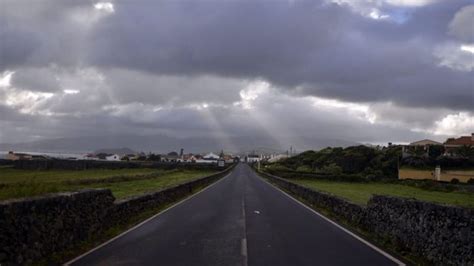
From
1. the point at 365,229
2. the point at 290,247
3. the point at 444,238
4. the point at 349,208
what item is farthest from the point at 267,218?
the point at 444,238

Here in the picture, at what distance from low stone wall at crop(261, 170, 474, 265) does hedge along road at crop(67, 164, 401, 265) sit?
0.75 meters

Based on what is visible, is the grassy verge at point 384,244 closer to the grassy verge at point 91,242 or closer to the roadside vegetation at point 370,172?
the grassy verge at point 91,242

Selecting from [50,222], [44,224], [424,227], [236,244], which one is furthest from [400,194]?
[44,224]

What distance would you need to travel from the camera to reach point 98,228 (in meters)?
15.1

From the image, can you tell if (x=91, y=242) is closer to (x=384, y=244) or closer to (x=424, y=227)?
(x=384, y=244)

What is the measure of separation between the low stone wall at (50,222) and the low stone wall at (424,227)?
790 centimetres

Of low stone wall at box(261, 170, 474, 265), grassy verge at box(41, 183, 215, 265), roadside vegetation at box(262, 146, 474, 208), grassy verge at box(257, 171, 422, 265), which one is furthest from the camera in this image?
roadside vegetation at box(262, 146, 474, 208)

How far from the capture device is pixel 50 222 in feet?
37.6

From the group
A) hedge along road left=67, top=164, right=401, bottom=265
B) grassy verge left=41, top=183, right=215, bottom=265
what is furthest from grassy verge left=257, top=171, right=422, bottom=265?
grassy verge left=41, top=183, right=215, bottom=265

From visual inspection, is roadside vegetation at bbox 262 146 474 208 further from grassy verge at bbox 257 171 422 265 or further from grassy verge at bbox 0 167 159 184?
grassy verge at bbox 257 171 422 265

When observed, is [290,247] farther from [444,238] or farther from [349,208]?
[349,208]

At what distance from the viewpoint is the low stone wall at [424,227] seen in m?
10.1

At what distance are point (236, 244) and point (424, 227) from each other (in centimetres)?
455

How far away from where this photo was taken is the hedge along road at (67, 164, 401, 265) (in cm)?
1145
